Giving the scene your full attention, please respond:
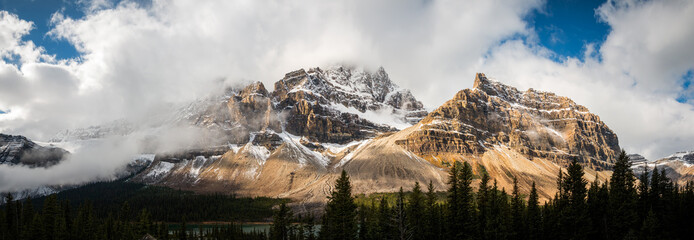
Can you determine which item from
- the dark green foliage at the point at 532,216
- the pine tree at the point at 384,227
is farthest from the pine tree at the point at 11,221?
the pine tree at the point at 384,227

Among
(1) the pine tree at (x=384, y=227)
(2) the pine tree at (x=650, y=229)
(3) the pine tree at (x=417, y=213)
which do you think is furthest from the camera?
(3) the pine tree at (x=417, y=213)

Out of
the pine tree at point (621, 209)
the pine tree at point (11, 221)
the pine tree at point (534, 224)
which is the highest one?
the pine tree at point (621, 209)

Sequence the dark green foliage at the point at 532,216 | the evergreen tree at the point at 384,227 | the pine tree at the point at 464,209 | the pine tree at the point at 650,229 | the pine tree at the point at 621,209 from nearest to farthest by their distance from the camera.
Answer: the pine tree at the point at 650,229 < the dark green foliage at the point at 532,216 < the pine tree at the point at 621,209 < the pine tree at the point at 464,209 < the evergreen tree at the point at 384,227

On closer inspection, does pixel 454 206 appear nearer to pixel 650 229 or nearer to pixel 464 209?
pixel 464 209

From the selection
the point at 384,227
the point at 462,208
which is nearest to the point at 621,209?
the point at 462,208

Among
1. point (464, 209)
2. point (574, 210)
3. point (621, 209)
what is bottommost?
point (574, 210)

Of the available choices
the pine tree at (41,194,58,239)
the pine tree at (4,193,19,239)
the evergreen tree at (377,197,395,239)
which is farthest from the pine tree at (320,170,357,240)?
the pine tree at (4,193,19,239)

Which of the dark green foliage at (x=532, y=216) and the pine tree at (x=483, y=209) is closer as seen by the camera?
the dark green foliage at (x=532, y=216)

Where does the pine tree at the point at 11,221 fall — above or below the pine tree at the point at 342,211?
below

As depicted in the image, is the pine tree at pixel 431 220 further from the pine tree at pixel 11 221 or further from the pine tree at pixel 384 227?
the pine tree at pixel 11 221

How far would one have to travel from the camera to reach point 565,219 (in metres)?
68.4

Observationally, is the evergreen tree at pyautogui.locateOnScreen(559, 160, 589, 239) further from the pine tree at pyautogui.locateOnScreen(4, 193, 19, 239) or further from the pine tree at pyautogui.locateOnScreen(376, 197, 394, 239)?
the pine tree at pyautogui.locateOnScreen(4, 193, 19, 239)

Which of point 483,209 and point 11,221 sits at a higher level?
point 483,209

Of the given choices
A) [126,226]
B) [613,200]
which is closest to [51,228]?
[126,226]
